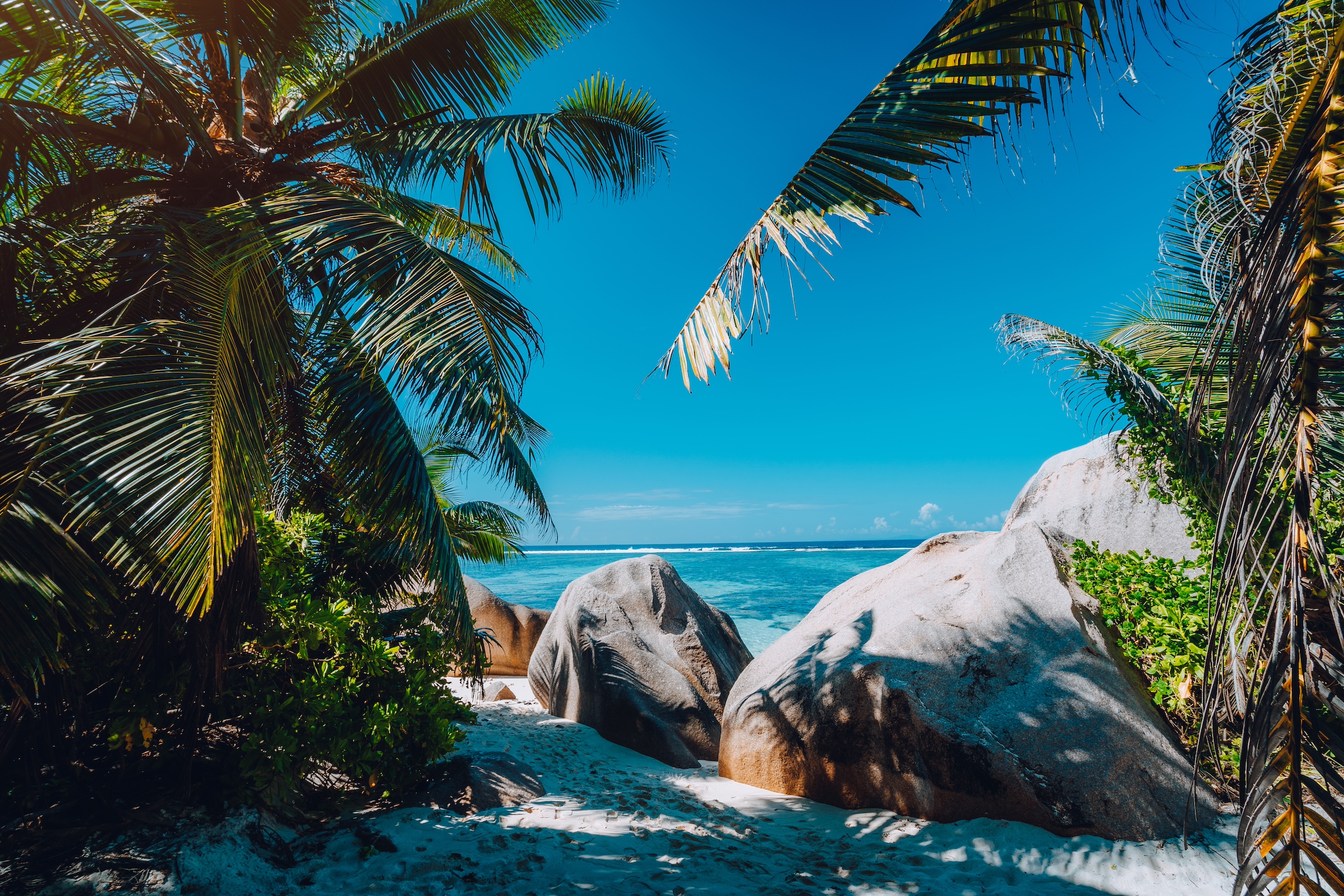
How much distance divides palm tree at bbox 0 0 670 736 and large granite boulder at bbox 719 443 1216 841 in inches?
122

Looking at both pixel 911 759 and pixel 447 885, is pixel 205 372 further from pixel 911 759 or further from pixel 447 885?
pixel 911 759

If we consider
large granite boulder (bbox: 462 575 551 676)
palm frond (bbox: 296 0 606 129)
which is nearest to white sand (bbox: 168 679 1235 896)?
palm frond (bbox: 296 0 606 129)

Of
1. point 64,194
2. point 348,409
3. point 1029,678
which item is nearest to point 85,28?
point 64,194

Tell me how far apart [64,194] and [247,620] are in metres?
3.11

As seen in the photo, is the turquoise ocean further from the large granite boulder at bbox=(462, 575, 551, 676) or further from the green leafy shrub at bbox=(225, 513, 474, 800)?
the green leafy shrub at bbox=(225, 513, 474, 800)

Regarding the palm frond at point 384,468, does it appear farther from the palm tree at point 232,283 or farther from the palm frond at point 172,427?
the palm frond at point 172,427

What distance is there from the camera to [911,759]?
4469 mm

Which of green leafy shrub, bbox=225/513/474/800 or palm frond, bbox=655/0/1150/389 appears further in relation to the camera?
green leafy shrub, bbox=225/513/474/800

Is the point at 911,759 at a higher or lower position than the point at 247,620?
lower

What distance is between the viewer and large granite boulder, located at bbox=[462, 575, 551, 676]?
11.6 meters

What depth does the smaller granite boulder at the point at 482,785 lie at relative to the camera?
421 cm

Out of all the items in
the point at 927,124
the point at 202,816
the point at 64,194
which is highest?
the point at 64,194

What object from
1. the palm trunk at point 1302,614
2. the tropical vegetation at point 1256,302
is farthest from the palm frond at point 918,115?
the palm trunk at point 1302,614

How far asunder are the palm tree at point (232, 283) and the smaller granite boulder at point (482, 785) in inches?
45.1
